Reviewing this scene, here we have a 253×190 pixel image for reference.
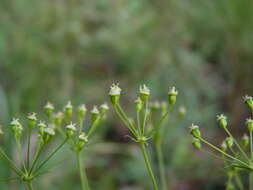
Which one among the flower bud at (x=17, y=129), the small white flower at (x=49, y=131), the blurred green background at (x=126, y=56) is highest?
the blurred green background at (x=126, y=56)

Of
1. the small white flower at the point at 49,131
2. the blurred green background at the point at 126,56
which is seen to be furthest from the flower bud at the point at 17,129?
the blurred green background at the point at 126,56

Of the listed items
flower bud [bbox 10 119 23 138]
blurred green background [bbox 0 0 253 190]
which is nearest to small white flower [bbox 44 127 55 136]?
flower bud [bbox 10 119 23 138]

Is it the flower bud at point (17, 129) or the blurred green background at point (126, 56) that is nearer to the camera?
the flower bud at point (17, 129)

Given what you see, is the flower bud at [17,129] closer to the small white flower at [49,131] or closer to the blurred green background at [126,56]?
the small white flower at [49,131]

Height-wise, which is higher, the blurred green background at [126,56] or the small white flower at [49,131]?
the blurred green background at [126,56]

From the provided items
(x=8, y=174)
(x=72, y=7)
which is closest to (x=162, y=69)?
(x=72, y=7)

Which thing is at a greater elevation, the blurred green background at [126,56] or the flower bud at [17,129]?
the blurred green background at [126,56]

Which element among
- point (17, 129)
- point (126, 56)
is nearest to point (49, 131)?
point (17, 129)

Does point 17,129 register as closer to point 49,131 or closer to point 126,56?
point 49,131

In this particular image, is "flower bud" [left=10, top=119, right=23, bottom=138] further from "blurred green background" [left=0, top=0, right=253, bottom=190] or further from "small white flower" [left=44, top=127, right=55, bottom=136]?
"blurred green background" [left=0, top=0, right=253, bottom=190]
